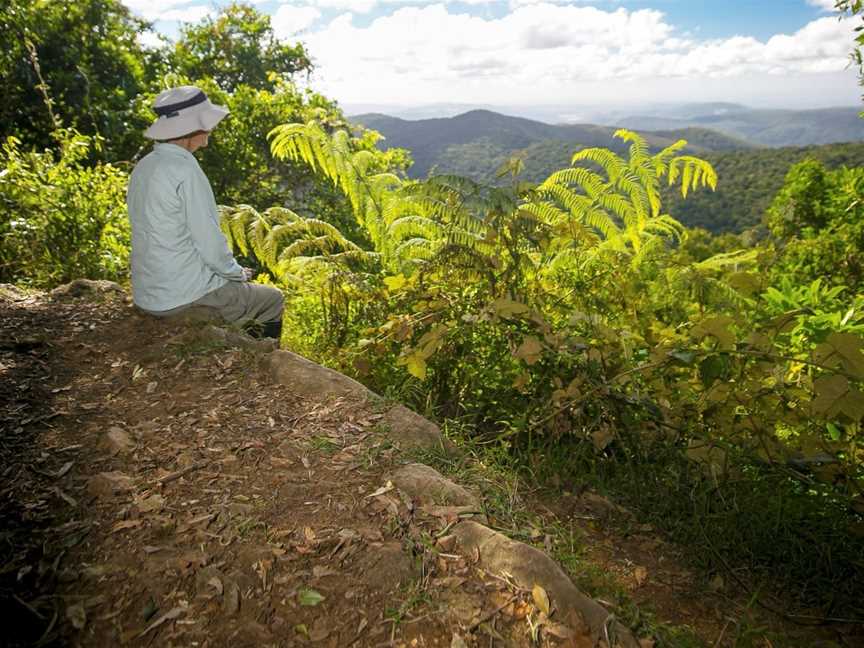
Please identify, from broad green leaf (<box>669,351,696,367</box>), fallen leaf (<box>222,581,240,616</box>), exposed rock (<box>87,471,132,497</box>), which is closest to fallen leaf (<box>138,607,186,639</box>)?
fallen leaf (<box>222,581,240,616</box>)

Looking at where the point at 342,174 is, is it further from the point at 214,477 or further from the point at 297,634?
the point at 297,634

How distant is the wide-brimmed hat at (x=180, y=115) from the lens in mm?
3270

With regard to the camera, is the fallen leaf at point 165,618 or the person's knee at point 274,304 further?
the person's knee at point 274,304

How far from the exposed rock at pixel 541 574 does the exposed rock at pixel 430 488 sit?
5.9 inches

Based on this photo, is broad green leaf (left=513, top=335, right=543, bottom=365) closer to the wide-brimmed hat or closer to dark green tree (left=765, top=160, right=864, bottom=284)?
the wide-brimmed hat

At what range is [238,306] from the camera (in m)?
3.63

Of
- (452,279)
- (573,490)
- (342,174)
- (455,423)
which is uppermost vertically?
(342,174)

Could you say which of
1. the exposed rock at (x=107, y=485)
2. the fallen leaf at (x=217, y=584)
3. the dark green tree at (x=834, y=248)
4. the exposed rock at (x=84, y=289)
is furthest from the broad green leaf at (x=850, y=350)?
the exposed rock at (x=84, y=289)

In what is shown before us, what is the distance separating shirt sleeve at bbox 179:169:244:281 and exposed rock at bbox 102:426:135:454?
1.39 m

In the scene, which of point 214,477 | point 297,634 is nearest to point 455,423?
point 214,477

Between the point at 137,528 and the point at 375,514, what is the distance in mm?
822

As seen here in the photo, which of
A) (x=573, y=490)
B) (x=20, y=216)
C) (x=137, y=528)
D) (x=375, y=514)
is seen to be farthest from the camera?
(x=20, y=216)

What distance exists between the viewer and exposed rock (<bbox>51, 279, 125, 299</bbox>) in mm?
3869

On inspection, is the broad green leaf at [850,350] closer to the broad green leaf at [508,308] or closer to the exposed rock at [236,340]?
the broad green leaf at [508,308]
